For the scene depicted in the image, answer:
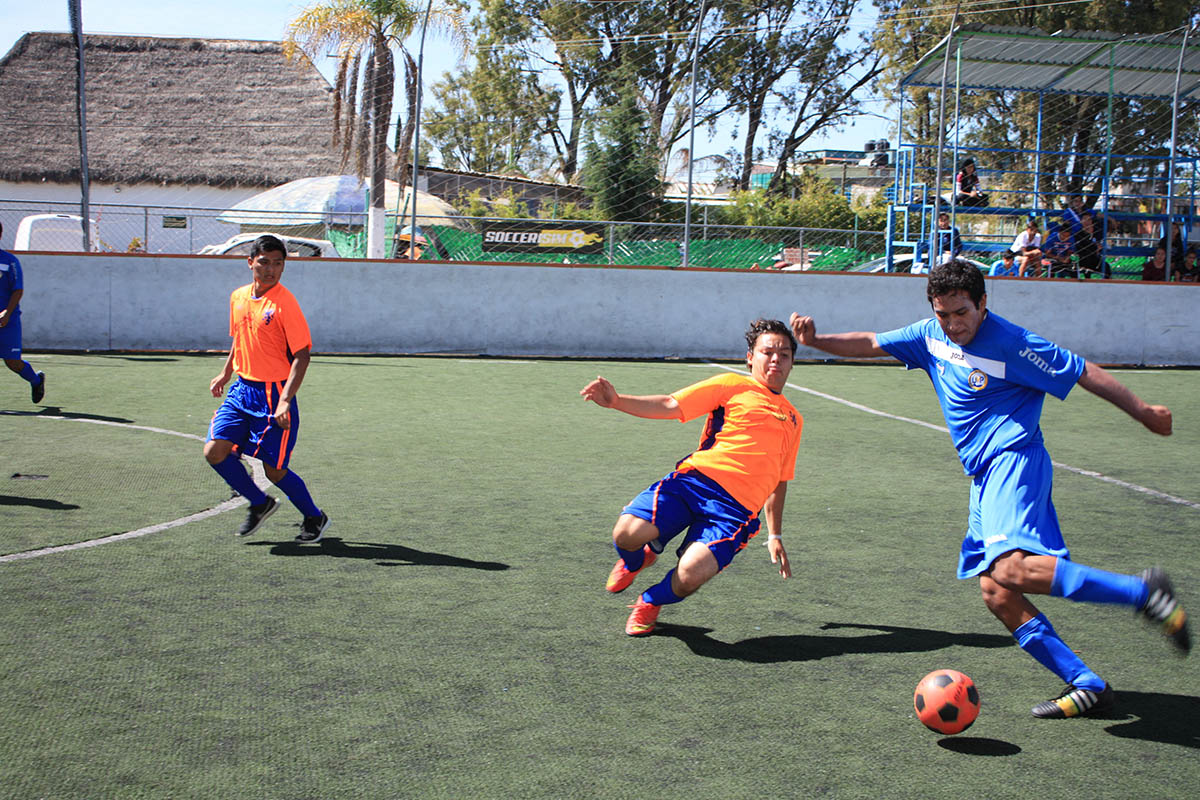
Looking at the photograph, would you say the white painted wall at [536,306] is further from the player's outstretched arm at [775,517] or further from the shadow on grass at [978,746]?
the shadow on grass at [978,746]

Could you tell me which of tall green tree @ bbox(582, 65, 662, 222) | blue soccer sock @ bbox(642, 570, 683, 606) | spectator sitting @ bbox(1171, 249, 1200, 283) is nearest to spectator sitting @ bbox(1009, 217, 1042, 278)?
spectator sitting @ bbox(1171, 249, 1200, 283)

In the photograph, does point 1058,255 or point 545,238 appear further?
point 545,238

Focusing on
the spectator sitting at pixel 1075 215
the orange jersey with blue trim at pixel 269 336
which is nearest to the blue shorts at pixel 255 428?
the orange jersey with blue trim at pixel 269 336

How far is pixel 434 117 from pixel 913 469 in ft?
143

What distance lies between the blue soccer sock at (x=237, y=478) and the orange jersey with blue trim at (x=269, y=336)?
496 millimetres

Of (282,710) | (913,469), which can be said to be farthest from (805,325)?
(913,469)

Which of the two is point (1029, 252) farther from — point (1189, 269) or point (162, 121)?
point (162, 121)

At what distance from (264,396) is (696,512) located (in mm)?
2826

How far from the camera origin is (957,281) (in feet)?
13.4

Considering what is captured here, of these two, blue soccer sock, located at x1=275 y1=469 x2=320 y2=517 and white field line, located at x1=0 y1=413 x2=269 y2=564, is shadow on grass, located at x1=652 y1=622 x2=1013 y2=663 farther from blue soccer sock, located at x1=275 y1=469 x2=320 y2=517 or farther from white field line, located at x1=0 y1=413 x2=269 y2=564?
white field line, located at x1=0 y1=413 x2=269 y2=564

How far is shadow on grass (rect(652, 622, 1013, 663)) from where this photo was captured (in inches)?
176

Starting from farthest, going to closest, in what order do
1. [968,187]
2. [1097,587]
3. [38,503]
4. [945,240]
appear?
[945,240]
[968,187]
[38,503]
[1097,587]

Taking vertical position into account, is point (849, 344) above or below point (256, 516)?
above

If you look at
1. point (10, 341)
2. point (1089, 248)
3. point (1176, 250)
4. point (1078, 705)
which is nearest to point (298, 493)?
point (1078, 705)
